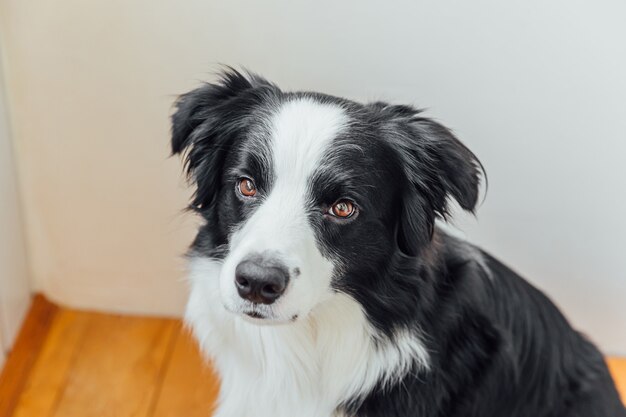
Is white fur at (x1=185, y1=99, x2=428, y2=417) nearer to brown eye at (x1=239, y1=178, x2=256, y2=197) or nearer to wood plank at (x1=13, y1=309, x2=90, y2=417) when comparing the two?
brown eye at (x1=239, y1=178, x2=256, y2=197)

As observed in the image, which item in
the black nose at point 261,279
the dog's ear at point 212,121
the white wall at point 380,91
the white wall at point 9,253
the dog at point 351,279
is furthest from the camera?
the white wall at point 9,253

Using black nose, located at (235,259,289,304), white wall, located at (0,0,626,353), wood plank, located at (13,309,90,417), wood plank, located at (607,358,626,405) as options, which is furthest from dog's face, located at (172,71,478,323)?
wood plank, located at (607,358,626,405)

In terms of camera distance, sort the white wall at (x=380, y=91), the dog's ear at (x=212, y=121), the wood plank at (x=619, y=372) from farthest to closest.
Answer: the wood plank at (x=619, y=372), the white wall at (x=380, y=91), the dog's ear at (x=212, y=121)

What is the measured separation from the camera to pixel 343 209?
5.35 feet

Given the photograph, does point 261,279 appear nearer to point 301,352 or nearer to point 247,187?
point 247,187

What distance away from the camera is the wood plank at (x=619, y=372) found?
2504mm

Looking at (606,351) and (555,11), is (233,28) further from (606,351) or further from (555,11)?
(606,351)

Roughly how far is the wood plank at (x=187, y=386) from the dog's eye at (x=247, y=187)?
958mm

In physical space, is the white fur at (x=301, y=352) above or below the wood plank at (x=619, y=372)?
above

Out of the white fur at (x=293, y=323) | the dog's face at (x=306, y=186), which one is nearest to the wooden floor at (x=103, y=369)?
the white fur at (x=293, y=323)

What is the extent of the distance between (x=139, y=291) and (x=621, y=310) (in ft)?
4.95

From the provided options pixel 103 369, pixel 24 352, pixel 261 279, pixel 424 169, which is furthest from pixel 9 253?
pixel 424 169

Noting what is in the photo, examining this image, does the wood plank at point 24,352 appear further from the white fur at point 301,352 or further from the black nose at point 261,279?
the black nose at point 261,279

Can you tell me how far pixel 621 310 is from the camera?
245cm
